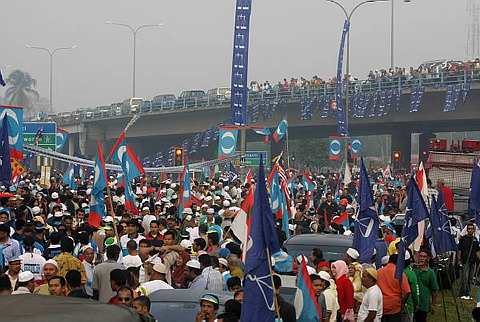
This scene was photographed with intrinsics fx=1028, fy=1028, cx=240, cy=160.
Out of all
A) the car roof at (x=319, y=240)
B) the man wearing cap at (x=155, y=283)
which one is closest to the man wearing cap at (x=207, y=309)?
the man wearing cap at (x=155, y=283)

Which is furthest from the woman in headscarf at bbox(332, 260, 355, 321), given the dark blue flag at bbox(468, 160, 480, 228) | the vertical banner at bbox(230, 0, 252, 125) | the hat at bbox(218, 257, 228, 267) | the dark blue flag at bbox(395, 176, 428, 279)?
the vertical banner at bbox(230, 0, 252, 125)

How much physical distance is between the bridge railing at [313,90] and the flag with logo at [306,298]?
1465 inches

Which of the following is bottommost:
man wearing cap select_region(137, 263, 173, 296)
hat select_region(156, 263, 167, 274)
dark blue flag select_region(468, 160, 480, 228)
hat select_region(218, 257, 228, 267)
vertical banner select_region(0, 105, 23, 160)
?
man wearing cap select_region(137, 263, 173, 296)

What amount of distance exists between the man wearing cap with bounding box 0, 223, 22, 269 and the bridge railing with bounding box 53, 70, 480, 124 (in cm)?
3516

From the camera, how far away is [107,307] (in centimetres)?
580

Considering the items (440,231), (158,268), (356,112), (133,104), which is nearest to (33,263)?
(158,268)

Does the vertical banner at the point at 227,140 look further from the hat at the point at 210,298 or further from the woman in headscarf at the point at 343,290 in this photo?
the hat at the point at 210,298

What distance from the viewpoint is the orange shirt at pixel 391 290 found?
37.3 ft

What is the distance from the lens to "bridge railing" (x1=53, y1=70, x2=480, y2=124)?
5334cm

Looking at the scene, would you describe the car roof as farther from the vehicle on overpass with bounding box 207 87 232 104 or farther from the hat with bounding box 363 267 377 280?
the vehicle on overpass with bounding box 207 87 232 104

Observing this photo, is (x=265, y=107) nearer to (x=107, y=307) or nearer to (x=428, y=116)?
(x=428, y=116)

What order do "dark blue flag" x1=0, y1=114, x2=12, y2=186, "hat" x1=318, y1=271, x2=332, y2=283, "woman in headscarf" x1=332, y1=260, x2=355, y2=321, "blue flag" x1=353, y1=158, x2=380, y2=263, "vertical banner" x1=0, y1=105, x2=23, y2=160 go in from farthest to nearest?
"vertical banner" x1=0, y1=105, x2=23, y2=160, "dark blue flag" x1=0, y1=114, x2=12, y2=186, "blue flag" x1=353, y1=158, x2=380, y2=263, "woman in headscarf" x1=332, y1=260, x2=355, y2=321, "hat" x1=318, y1=271, x2=332, y2=283

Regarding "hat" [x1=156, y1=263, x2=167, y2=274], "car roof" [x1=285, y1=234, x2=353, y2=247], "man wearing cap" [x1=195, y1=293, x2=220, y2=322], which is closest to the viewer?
"man wearing cap" [x1=195, y1=293, x2=220, y2=322]

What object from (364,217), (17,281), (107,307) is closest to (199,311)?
(17,281)
